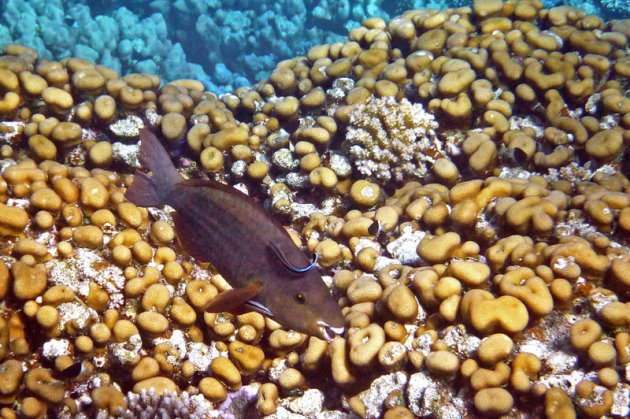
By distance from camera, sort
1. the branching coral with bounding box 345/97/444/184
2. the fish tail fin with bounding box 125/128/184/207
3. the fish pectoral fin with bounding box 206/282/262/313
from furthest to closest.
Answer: the branching coral with bounding box 345/97/444/184 < the fish tail fin with bounding box 125/128/184/207 < the fish pectoral fin with bounding box 206/282/262/313

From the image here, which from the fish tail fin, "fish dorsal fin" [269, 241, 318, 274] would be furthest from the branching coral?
"fish dorsal fin" [269, 241, 318, 274]

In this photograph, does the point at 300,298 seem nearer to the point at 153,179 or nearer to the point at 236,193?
the point at 236,193

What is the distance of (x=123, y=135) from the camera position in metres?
4.30

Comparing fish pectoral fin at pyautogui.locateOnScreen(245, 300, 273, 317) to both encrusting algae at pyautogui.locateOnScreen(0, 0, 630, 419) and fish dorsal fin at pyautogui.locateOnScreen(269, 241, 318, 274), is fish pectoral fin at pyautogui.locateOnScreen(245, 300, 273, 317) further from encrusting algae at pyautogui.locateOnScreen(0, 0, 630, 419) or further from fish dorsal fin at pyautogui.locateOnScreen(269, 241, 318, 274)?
fish dorsal fin at pyautogui.locateOnScreen(269, 241, 318, 274)

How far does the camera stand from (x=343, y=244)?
3756 millimetres

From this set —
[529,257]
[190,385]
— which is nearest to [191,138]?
[190,385]

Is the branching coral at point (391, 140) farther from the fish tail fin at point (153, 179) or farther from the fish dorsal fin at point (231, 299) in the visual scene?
the fish dorsal fin at point (231, 299)

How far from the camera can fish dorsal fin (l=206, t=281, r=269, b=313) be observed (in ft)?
5.94

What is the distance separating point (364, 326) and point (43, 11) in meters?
12.6

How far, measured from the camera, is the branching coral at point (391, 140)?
427cm

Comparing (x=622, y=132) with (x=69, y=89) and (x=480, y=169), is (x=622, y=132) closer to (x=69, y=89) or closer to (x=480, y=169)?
(x=480, y=169)

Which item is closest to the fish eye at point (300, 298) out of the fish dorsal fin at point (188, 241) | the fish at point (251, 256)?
the fish at point (251, 256)

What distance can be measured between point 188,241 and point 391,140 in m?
2.75

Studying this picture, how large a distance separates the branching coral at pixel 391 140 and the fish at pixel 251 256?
2.34 m
